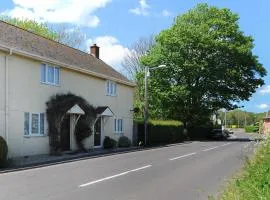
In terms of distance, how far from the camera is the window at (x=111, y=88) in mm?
36125

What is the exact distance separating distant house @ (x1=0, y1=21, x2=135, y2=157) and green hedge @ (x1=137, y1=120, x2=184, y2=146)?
5617mm

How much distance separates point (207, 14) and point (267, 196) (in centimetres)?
5397

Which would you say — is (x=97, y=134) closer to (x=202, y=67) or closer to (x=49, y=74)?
(x=49, y=74)

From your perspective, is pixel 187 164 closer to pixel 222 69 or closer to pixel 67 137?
pixel 67 137

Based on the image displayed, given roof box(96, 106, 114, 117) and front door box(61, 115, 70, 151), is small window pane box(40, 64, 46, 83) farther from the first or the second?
roof box(96, 106, 114, 117)

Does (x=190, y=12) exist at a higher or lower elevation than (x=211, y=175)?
higher

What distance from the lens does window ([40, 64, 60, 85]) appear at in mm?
26748

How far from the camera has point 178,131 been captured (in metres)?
50.1

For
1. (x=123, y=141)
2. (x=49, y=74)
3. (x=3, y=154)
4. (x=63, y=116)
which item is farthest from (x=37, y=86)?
(x=123, y=141)

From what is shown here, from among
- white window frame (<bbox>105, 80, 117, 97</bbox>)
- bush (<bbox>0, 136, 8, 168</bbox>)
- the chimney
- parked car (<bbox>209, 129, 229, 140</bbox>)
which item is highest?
the chimney

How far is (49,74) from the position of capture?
27.6 meters

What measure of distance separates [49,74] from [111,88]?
9.90m

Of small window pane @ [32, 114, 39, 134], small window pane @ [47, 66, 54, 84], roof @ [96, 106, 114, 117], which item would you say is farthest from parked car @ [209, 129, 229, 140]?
small window pane @ [32, 114, 39, 134]

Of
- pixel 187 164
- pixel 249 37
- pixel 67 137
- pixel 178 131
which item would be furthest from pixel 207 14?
pixel 187 164
